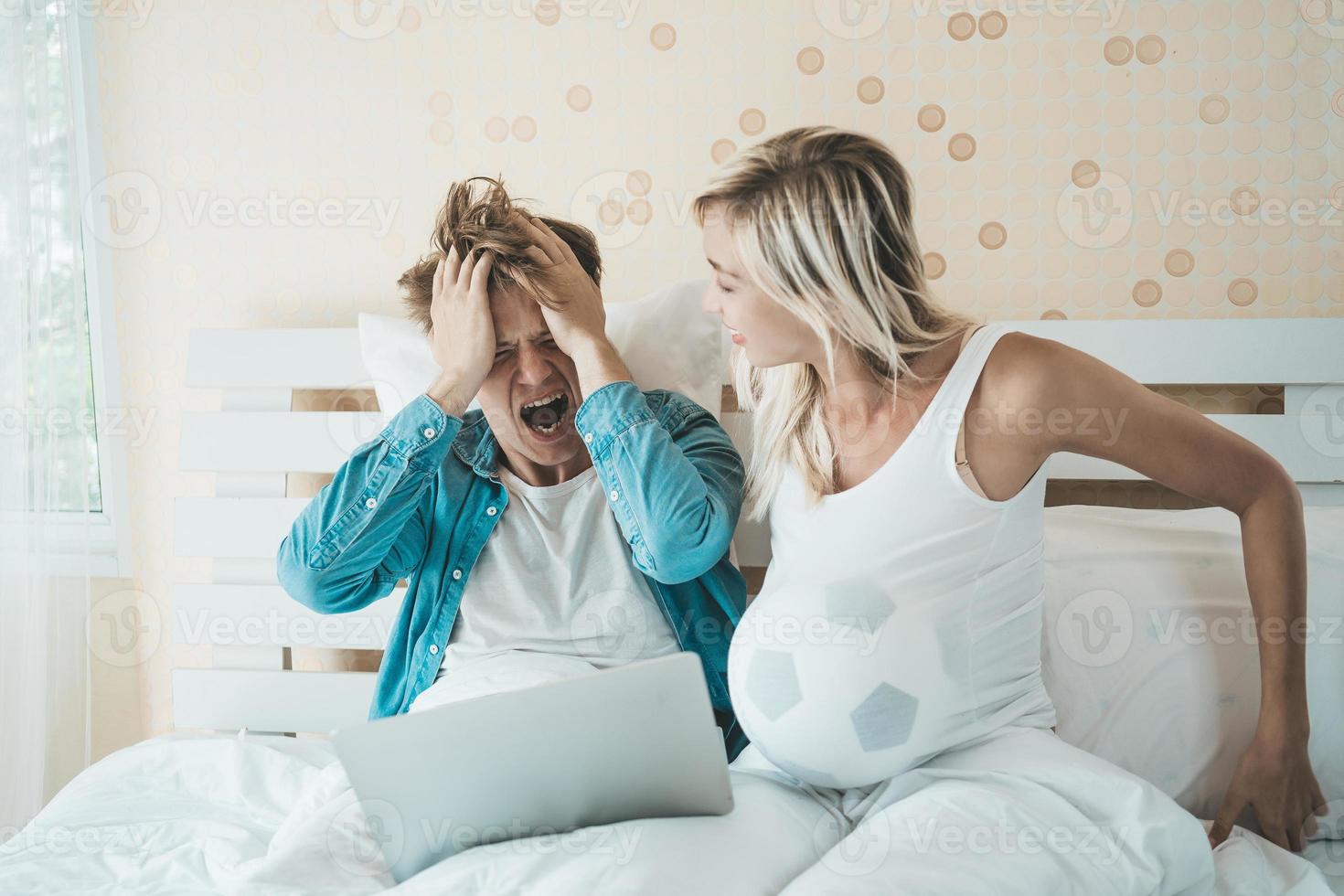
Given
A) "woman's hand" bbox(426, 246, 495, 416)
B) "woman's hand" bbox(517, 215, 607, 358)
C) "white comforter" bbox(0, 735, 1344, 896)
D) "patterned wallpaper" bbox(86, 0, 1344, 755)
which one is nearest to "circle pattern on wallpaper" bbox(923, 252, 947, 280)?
"patterned wallpaper" bbox(86, 0, 1344, 755)

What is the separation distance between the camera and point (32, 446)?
1602mm

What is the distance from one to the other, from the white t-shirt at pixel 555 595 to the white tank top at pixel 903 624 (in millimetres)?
212

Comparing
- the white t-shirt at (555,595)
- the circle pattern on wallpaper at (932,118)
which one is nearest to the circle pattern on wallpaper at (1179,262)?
the circle pattern on wallpaper at (932,118)

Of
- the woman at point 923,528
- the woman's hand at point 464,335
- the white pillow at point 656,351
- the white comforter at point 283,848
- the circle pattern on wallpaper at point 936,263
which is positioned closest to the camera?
the white comforter at point 283,848

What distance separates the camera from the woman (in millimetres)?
968

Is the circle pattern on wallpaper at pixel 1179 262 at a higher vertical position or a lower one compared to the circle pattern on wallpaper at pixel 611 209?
lower

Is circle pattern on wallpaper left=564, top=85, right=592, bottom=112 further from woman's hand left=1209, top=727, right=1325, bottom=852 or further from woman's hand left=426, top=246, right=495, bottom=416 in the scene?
woman's hand left=1209, top=727, right=1325, bottom=852

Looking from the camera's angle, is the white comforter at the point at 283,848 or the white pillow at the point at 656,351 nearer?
the white comforter at the point at 283,848

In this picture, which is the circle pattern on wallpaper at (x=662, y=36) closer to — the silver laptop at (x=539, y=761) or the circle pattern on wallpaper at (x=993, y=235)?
the circle pattern on wallpaper at (x=993, y=235)

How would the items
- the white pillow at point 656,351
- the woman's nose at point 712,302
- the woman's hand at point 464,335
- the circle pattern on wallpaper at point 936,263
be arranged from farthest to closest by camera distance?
the circle pattern on wallpaper at point 936,263 → the white pillow at point 656,351 → the woman's hand at point 464,335 → the woman's nose at point 712,302

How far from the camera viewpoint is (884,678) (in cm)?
96

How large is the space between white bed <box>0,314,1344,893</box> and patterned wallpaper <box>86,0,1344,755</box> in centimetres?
9

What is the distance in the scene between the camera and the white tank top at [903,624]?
0.97 meters

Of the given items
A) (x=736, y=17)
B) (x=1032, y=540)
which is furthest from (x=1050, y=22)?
(x=1032, y=540)
